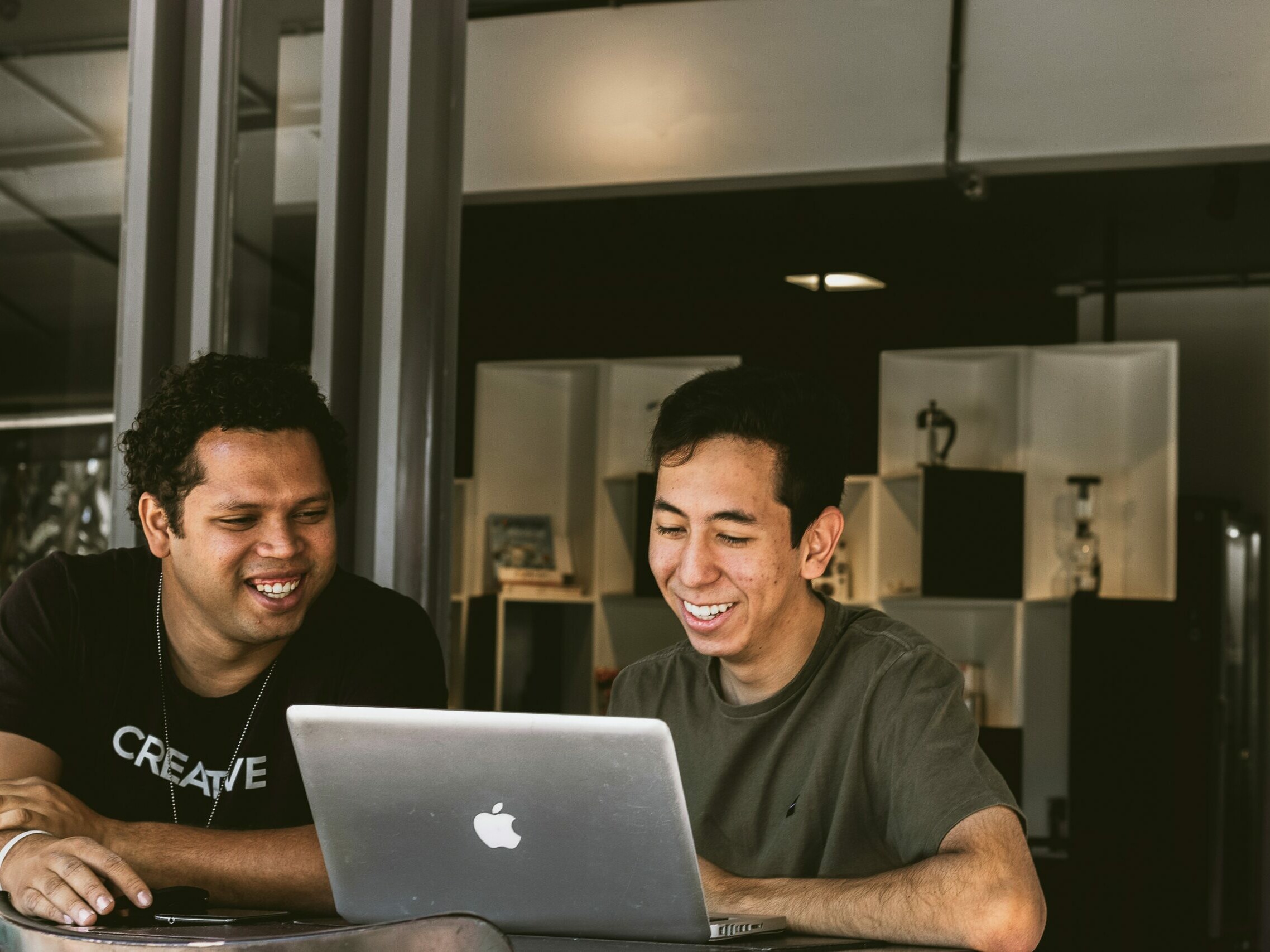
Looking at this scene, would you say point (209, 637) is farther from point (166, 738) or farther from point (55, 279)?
point (55, 279)

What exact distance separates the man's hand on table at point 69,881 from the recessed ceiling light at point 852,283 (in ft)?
18.8

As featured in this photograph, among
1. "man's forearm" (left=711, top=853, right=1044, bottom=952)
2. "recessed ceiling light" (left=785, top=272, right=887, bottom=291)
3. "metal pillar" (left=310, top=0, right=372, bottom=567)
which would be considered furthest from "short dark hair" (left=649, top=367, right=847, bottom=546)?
"recessed ceiling light" (left=785, top=272, right=887, bottom=291)

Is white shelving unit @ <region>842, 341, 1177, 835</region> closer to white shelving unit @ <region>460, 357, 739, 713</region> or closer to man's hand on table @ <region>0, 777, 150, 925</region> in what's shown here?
white shelving unit @ <region>460, 357, 739, 713</region>

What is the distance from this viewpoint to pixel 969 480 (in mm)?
6195

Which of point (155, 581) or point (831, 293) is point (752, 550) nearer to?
point (155, 581)

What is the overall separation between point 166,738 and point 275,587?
28 cm

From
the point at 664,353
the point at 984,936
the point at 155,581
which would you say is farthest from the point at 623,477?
the point at 984,936

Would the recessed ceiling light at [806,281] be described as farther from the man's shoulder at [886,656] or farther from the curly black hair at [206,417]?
the man's shoulder at [886,656]

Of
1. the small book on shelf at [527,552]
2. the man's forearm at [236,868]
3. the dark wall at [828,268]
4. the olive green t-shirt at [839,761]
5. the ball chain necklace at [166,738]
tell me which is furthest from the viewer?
the small book on shelf at [527,552]

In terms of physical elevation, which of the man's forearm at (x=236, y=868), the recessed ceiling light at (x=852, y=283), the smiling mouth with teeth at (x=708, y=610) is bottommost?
the man's forearm at (x=236, y=868)

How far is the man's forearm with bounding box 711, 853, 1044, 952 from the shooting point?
1.54 m

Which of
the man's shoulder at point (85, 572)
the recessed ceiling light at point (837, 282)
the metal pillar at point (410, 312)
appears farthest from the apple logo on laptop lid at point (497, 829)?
the recessed ceiling light at point (837, 282)

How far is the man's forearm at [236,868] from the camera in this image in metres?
1.84

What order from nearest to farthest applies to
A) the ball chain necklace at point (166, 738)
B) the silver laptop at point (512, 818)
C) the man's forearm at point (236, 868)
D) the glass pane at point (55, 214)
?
1. the silver laptop at point (512, 818)
2. the man's forearm at point (236, 868)
3. the ball chain necklace at point (166, 738)
4. the glass pane at point (55, 214)
